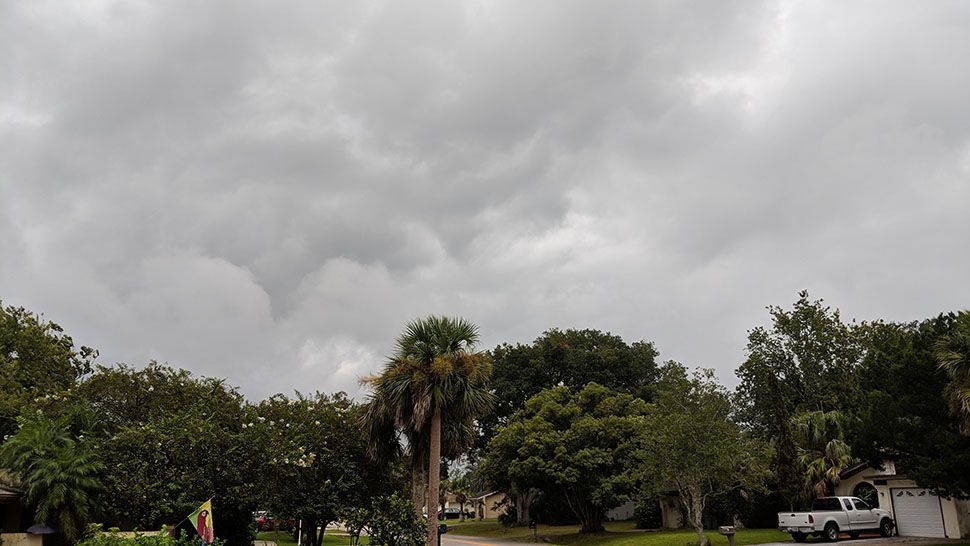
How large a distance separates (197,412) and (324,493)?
5.39m

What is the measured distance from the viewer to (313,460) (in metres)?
25.2

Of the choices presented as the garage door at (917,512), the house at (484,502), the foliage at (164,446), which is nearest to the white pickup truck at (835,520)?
the garage door at (917,512)

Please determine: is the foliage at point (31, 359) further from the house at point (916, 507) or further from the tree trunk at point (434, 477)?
the house at point (916, 507)

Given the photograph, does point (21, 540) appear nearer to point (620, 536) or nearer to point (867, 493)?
point (620, 536)

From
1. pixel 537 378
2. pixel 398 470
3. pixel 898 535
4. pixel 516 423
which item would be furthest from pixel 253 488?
pixel 537 378

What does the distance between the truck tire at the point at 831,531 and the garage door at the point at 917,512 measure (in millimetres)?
3606

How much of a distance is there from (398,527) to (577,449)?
20.3 metres

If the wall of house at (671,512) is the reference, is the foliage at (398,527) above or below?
above

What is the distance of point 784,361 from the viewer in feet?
160

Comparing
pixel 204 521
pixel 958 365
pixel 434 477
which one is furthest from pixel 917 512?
pixel 204 521

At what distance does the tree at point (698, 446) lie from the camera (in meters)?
28.5

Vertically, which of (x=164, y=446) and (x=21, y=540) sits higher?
(x=164, y=446)

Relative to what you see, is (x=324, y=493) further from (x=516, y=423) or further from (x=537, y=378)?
(x=537, y=378)

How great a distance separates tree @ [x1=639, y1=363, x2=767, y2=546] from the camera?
28.5m
